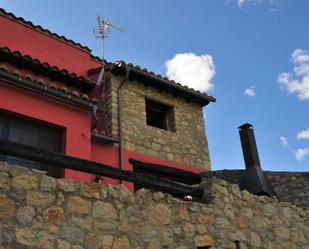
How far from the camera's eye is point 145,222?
16.8 feet

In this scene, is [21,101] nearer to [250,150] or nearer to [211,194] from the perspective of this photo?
[211,194]

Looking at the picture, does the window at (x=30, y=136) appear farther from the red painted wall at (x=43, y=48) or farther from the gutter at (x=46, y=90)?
the red painted wall at (x=43, y=48)

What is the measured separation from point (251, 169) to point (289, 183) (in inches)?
178

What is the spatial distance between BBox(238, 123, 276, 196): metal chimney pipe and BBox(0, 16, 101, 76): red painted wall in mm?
4332

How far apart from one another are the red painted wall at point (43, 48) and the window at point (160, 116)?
6.27 feet

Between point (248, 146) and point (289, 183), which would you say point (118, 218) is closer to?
point (248, 146)

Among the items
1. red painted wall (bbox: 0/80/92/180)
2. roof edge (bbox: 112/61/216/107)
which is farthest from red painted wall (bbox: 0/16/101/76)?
red painted wall (bbox: 0/80/92/180)

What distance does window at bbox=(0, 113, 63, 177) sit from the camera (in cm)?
709

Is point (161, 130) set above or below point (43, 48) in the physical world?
below

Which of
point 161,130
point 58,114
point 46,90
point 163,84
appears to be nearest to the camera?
point 46,90

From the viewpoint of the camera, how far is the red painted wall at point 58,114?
737 cm

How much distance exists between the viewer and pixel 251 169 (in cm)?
839

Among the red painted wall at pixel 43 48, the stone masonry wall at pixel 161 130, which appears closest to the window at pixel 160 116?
the stone masonry wall at pixel 161 130

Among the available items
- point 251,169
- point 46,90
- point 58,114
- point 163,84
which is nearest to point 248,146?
point 251,169
